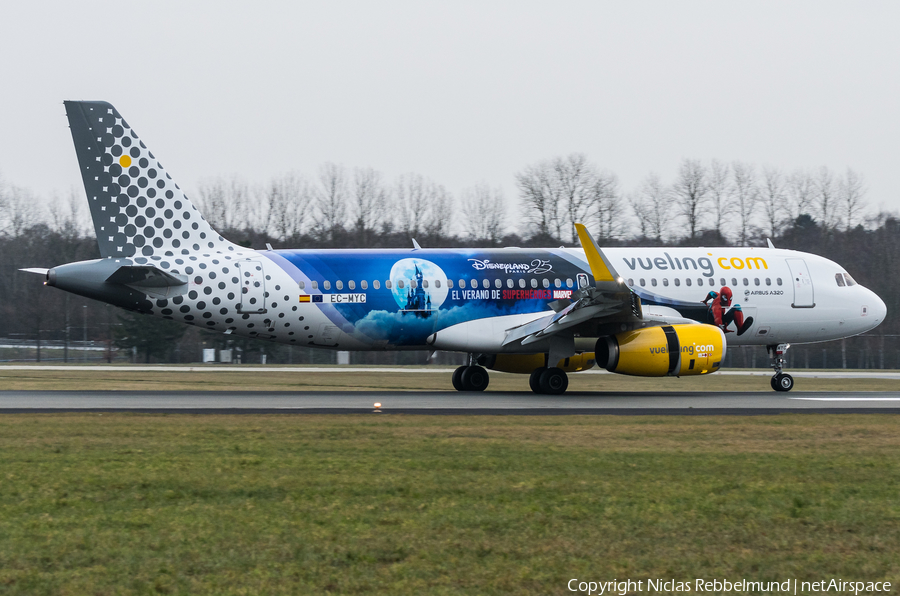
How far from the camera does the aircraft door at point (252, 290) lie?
23750mm

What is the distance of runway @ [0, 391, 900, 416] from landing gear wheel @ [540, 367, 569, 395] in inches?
14.6

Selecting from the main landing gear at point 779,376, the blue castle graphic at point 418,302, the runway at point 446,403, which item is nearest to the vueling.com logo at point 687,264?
the main landing gear at point 779,376

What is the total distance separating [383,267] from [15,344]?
44.6 metres

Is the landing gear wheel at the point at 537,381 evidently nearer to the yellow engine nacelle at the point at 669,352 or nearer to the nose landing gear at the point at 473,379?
the nose landing gear at the point at 473,379

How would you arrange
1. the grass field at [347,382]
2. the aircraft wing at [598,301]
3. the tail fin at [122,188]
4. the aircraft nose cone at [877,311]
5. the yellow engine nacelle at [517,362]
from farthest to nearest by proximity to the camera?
1. the aircraft nose cone at [877,311]
2. the grass field at [347,382]
3. the yellow engine nacelle at [517,362]
4. the tail fin at [122,188]
5. the aircraft wing at [598,301]

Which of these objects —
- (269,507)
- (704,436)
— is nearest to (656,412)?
(704,436)

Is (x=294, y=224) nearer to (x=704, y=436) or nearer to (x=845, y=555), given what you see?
(x=704, y=436)

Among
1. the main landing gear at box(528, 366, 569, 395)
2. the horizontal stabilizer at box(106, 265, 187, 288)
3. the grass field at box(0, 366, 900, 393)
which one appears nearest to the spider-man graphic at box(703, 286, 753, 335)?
the grass field at box(0, 366, 900, 393)

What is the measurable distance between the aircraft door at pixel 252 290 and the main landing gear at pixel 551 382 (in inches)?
276

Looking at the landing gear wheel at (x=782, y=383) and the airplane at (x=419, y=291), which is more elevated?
the airplane at (x=419, y=291)

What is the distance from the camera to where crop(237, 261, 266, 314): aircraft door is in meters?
23.8

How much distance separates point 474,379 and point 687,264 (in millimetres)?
6464

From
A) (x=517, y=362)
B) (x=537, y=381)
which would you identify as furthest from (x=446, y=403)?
(x=517, y=362)

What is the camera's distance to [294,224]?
78.8 meters
